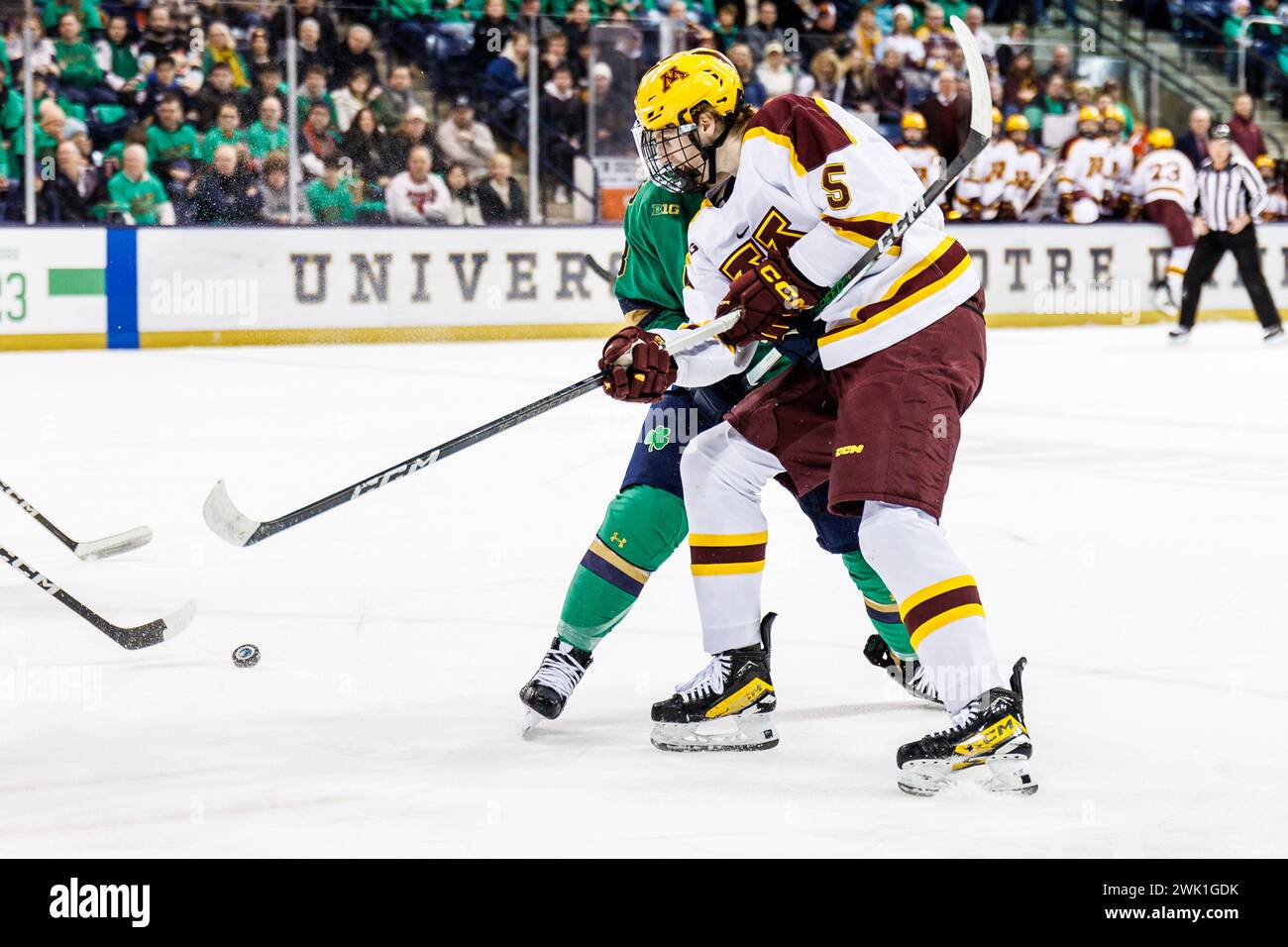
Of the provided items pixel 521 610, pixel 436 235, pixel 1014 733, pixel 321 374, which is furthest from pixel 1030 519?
pixel 436 235

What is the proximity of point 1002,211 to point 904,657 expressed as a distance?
902 centimetres

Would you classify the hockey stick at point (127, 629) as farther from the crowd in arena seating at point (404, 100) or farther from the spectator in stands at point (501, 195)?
the spectator in stands at point (501, 195)

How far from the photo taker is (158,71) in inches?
368

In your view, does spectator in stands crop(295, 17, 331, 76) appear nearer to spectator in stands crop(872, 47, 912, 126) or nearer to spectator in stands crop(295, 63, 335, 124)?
spectator in stands crop(295, 63, 335, 124)

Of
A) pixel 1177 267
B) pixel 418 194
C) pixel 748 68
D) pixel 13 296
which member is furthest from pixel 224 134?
pixel 1177 267

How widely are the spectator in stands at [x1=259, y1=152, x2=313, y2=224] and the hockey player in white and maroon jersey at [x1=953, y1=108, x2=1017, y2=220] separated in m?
4.30

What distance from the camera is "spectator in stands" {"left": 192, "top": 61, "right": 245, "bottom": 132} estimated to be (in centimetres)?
933

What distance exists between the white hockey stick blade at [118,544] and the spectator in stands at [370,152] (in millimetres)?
5882

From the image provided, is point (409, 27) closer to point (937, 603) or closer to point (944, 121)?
point (944, 121)

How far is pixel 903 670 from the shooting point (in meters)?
2.98

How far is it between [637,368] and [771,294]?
0.24 metres

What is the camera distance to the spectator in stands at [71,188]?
909 cm

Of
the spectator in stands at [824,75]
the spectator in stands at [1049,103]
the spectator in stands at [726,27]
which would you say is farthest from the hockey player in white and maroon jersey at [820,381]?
the spectator in stands at [1049,103]

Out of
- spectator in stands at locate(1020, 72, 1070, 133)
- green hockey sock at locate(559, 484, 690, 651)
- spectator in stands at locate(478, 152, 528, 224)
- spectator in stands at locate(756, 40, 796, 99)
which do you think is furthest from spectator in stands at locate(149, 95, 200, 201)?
green hockey sock at locate(559, 484, 690, 651)
